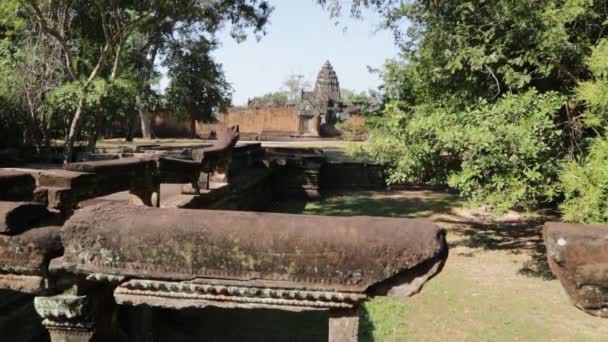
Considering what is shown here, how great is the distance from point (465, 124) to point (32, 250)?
16.2ft

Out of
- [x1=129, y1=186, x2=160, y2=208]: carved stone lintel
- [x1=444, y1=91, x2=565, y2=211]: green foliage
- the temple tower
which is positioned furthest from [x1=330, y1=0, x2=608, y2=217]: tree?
the temple tower

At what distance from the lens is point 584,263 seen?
1.59 metres

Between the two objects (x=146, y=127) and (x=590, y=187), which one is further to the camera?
(x=146, y=127)

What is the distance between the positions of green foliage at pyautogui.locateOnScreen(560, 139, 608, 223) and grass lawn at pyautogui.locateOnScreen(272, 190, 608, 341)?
105 cm

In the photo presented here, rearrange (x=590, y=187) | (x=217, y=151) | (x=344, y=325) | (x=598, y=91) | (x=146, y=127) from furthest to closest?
(x=146, y=127), (x=217, y=151), (x=598, y=91), (x=590, y=187), (x=344, y=325)

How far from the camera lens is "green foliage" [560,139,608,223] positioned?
4430mm

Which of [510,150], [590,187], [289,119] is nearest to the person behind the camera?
[590,187]

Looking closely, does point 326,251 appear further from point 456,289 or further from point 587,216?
point 456,289

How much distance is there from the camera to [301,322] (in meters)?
4.81

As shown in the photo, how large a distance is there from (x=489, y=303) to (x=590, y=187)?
1.66 meters

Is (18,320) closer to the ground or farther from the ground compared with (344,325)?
closer to the ground

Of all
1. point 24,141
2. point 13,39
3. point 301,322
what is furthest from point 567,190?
point 13,39

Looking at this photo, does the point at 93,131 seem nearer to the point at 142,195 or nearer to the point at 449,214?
the point at 449,214

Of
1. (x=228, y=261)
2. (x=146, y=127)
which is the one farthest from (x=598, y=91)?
(x=146, y=127)
